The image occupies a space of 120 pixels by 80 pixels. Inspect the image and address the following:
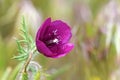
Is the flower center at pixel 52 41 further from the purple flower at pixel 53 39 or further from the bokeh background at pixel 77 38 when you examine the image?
the bokeh background at pixel 77 38

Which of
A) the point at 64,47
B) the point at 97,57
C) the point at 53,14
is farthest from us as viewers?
the point at 53,14

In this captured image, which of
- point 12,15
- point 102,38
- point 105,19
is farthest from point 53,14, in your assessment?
point 102,38

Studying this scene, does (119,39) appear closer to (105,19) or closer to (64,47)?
(105,19)

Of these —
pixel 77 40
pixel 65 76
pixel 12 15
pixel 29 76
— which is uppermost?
pixel 12 15

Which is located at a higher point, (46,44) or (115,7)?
(115,7)

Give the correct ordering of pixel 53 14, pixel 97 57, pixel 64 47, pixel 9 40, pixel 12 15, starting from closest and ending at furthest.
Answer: pixel 64 47
pixel 97 57
pixel 9 40
pixel 12 15
pixel 53 14

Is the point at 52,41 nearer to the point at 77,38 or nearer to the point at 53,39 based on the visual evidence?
the point at 53,39
